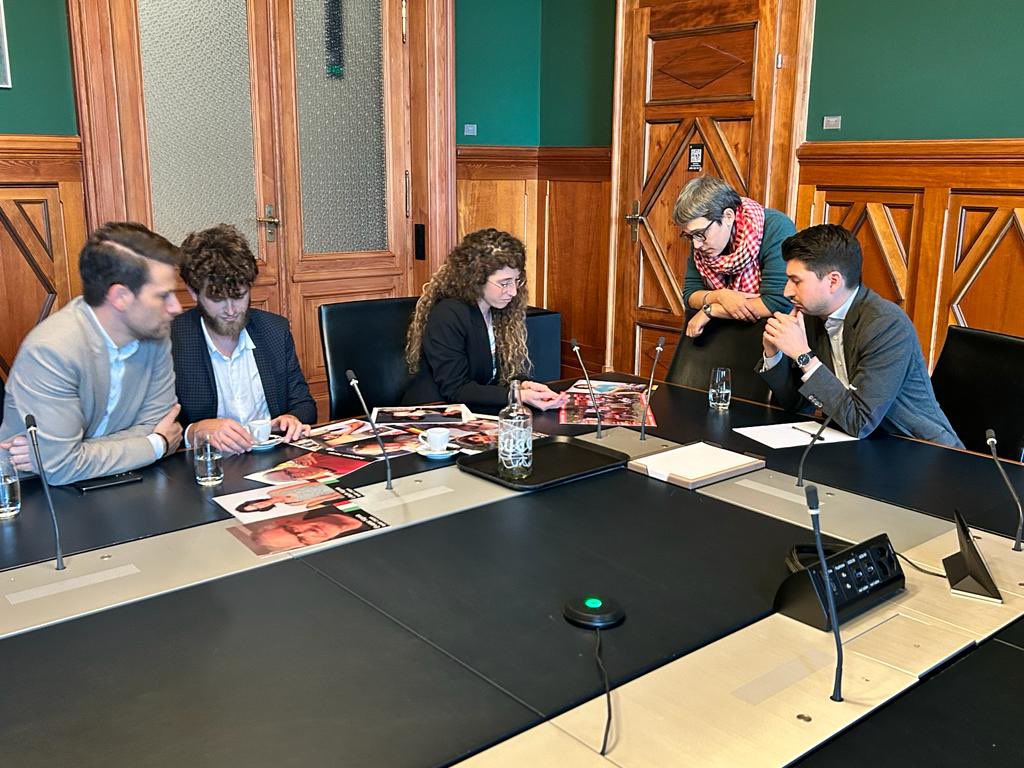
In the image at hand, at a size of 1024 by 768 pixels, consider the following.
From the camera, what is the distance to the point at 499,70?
540 centimetres

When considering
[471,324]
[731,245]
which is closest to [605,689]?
[471,324]

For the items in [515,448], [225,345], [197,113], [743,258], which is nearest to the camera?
[515,448]

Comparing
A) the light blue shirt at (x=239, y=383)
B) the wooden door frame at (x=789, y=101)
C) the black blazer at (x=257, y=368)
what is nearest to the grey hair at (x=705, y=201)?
the wooden door frame at (x=789, y=101)

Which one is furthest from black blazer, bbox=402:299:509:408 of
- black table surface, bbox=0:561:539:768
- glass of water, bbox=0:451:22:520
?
black table surface, bbox=0:561:539:768

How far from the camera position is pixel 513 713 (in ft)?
3.58

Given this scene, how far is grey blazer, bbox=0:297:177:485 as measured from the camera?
6.03 ft

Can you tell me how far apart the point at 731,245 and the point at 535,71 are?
8.89ft

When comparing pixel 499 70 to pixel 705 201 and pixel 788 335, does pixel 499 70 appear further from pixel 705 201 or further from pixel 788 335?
pixel 788 335

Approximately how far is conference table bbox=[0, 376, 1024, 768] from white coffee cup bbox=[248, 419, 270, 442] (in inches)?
8.3

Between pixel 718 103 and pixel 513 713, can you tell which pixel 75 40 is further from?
pixel 513 713

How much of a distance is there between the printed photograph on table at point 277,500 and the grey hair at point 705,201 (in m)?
1.89

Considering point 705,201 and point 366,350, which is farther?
point 705,201

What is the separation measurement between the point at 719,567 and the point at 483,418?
99 cm

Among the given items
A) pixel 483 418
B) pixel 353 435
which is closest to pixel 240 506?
pixel 353 435
